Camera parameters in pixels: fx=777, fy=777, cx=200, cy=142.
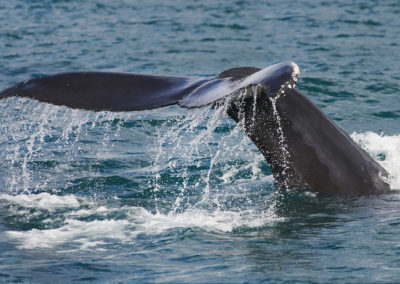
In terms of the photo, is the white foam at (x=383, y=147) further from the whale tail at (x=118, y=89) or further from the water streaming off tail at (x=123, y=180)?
the whale tail at (x=118, y=89)

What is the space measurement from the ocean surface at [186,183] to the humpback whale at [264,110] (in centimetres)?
17

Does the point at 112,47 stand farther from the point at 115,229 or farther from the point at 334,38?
the point at 115,229

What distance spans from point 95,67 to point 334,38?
567 centimetres

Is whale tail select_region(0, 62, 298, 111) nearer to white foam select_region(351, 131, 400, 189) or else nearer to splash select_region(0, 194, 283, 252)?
splash select_region(0, 194, 283, 252)

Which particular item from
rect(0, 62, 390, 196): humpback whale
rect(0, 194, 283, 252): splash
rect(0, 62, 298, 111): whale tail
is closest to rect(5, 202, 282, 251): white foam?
rect(0, 194, 283, 252): splash

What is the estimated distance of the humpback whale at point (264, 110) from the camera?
5.37 metres

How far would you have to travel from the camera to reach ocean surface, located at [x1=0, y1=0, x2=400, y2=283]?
17.7 ft

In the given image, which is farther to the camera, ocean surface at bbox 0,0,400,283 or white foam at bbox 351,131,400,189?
white foam at bbox 351,131,400,189

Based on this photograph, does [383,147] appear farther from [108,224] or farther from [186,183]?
[108,224]

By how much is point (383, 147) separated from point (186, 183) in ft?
8.97

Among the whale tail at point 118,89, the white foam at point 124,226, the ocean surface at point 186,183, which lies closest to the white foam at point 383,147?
the ocean surface at point 186,183

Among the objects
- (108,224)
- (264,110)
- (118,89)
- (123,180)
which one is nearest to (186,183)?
(123,180)

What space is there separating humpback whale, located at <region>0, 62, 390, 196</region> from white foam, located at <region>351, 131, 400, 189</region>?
4.75 feet

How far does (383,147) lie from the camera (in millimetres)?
9375
